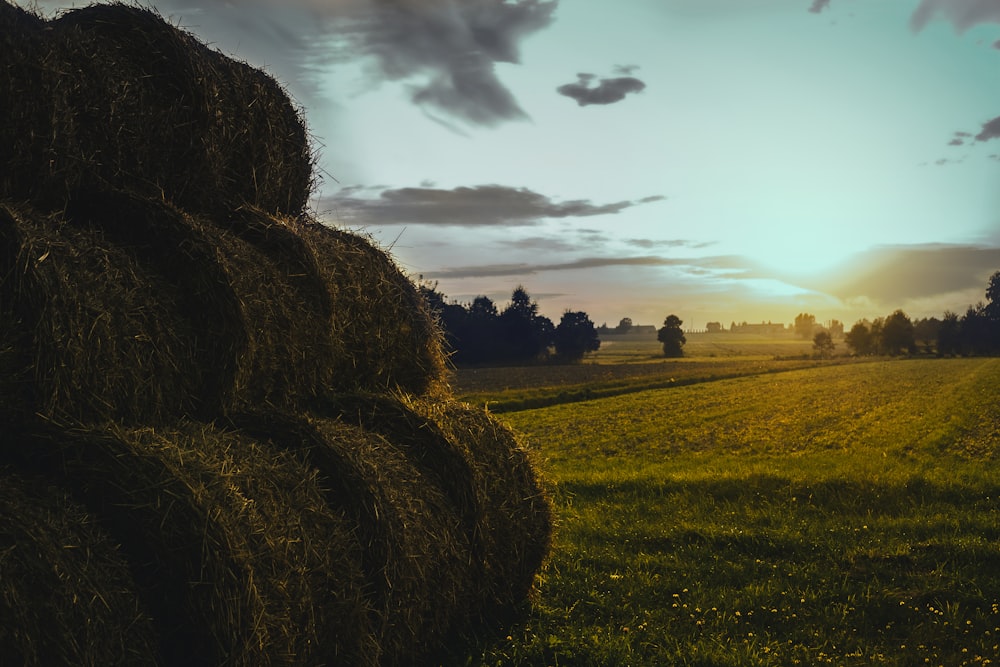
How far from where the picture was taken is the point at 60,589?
139 inches

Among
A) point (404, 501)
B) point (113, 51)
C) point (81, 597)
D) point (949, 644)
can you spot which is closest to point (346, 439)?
point (404, 501)

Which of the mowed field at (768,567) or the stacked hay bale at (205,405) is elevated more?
the stacked hay bale at (205,405)

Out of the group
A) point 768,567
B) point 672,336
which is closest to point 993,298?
point 672,336

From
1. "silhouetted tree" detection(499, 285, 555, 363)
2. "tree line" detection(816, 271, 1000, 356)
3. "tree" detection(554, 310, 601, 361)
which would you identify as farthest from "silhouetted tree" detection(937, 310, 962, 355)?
"silhouetted tree" detection(499, 285, 555, 363)

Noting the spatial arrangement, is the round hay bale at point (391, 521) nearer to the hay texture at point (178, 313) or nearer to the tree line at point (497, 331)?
the hay texture at point (178, 313)

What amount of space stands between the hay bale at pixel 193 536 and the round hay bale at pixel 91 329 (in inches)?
9.3

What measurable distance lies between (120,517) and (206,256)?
1.69m

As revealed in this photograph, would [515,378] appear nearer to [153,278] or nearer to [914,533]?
[914,533]

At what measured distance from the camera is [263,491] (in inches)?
174

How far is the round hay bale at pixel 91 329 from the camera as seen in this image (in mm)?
3934

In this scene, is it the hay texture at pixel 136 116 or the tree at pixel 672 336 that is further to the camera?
the tree at pixel 672 336

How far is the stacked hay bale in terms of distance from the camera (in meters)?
3.83

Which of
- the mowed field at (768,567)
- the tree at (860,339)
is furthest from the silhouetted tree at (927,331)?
the mowed field at (768,567)

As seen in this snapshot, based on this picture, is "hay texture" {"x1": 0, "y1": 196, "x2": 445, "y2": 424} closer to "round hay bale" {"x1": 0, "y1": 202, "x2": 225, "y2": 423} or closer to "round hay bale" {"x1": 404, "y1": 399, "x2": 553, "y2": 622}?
"round hay bale" {"x1": 0, "y1": 202, "x2": 225, "y2": 423}
